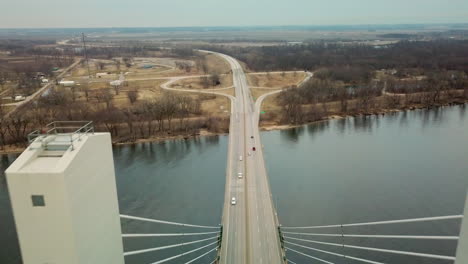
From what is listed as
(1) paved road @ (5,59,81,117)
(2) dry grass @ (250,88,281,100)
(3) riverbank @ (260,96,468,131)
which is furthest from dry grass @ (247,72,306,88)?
(1) paved road @ (5,59,81,117)

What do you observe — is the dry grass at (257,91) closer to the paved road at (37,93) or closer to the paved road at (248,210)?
the paved road at (248,210)

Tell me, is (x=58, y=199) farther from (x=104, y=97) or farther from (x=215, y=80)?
(x=215, y=80)

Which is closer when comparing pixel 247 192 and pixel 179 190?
pixel 247 192

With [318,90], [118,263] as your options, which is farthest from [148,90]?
[118,263]

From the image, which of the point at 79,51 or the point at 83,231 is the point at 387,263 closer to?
the point at 83,231

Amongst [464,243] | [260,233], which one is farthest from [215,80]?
[464,243]

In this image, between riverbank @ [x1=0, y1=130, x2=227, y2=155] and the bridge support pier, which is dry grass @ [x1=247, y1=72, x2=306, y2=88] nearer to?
riverbank @ [x1=0, y1=130, x2=227, y2=155]

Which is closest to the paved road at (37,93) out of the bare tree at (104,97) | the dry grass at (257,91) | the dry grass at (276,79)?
the bare tree at (104,97)
